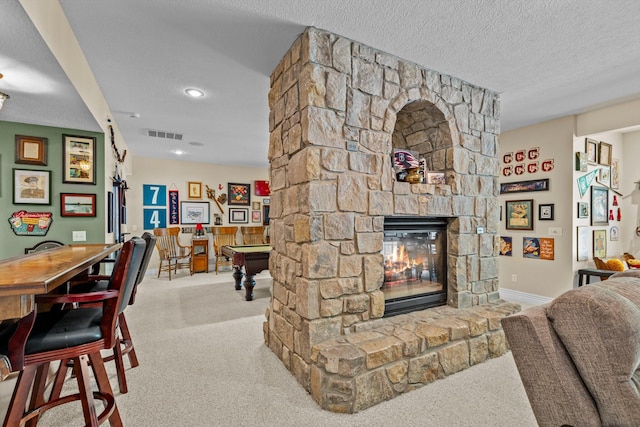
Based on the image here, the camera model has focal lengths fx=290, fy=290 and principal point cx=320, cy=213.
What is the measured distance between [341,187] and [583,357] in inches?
59.2

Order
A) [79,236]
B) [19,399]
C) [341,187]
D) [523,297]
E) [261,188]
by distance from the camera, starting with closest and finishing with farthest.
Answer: [19,399] → [341,187] → [79,236] → [523,297] → [261,188]

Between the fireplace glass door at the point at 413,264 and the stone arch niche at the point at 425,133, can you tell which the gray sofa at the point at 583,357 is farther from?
the stone arch niche at the point at 425,133

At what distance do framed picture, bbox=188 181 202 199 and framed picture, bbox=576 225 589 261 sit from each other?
6.83 meters

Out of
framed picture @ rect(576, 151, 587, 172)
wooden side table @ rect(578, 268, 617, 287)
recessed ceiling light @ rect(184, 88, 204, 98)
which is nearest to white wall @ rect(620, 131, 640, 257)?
framed picture @ rect(576, 151, 587, 172)

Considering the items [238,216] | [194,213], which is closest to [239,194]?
[238,216]

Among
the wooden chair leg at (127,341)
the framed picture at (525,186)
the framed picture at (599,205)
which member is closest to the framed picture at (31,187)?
the wooden chair leg at (127,341)

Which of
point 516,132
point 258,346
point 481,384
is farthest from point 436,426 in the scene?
point 516,132

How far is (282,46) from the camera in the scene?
2238 mm

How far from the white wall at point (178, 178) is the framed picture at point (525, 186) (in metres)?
5.33

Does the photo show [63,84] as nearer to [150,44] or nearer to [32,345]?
→ [150,44]

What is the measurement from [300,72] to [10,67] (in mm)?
2061

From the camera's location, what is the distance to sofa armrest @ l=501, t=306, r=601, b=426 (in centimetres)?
96

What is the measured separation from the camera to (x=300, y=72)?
2.11 m

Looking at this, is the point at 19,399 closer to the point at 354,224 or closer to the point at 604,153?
the point at 354,224
